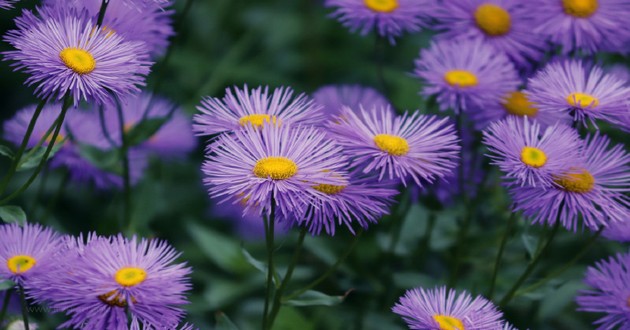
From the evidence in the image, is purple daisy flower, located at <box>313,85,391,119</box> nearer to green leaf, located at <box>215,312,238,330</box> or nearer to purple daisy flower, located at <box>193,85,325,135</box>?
purple daisy flower, located at <box>193,85,325,135</box>

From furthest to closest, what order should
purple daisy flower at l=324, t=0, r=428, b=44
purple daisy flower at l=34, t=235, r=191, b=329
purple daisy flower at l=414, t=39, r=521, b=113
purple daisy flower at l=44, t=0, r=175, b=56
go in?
purple daisy flower at l=324, t=0, r=428, b=44, purple daisy flower at l=414, t=39, r=521, b=113, purple daisy flower at l=44, t=0, r=175, b=56, purple daisy flower at l=34, t=235, r=191, b=329

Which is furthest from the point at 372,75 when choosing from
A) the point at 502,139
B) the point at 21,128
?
the point at 502,139

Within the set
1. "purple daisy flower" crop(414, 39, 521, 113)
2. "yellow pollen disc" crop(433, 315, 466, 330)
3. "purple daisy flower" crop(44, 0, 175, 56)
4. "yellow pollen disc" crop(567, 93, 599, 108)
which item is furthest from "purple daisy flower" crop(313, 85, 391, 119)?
"yellow pollen disc" crop(433, 315, 466, 330)

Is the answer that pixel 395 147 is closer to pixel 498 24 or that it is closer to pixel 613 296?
pixel 613 296

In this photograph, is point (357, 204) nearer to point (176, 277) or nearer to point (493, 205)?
point (176, 277)

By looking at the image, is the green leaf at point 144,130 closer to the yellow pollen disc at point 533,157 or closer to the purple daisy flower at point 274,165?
the purple daisy flower at point 274,165

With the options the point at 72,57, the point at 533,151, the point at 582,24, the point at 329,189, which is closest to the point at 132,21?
the point at 72,57
